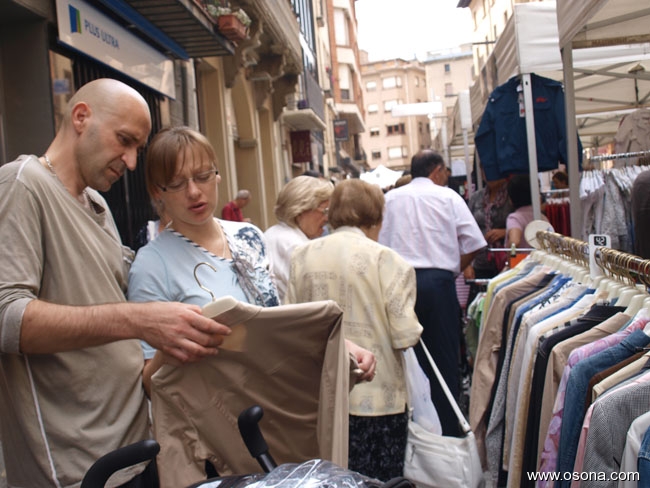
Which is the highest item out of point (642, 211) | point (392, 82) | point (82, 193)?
point (392, 82)

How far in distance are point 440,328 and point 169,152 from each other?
3351mm

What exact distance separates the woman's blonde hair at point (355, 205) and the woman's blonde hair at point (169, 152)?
1.62 metres

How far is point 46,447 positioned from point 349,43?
157ft

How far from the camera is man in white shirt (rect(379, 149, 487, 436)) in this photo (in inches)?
204

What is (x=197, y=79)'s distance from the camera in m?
12.2

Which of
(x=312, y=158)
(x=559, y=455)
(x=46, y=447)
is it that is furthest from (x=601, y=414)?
(x=312, y=158)

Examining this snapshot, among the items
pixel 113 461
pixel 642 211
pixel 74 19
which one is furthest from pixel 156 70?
pixel 113 461

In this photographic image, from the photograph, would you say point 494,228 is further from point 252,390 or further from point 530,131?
point 252,390

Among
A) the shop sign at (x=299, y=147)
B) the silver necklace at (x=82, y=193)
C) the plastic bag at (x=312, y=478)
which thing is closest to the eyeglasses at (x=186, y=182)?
the silver necklace at (x=82, y=193)

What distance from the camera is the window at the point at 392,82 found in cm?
8119

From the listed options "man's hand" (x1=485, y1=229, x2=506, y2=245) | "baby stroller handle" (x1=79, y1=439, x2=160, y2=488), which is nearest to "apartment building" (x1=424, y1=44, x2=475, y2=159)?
"man's hand" (x1=485, y1=229, x2=506, y2=245)

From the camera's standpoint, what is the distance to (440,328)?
5.16 m

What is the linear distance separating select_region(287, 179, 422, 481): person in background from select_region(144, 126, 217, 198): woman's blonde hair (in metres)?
1.41

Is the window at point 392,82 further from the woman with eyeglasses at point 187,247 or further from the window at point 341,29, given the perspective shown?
the woman with eyeglasses at point 187,247
